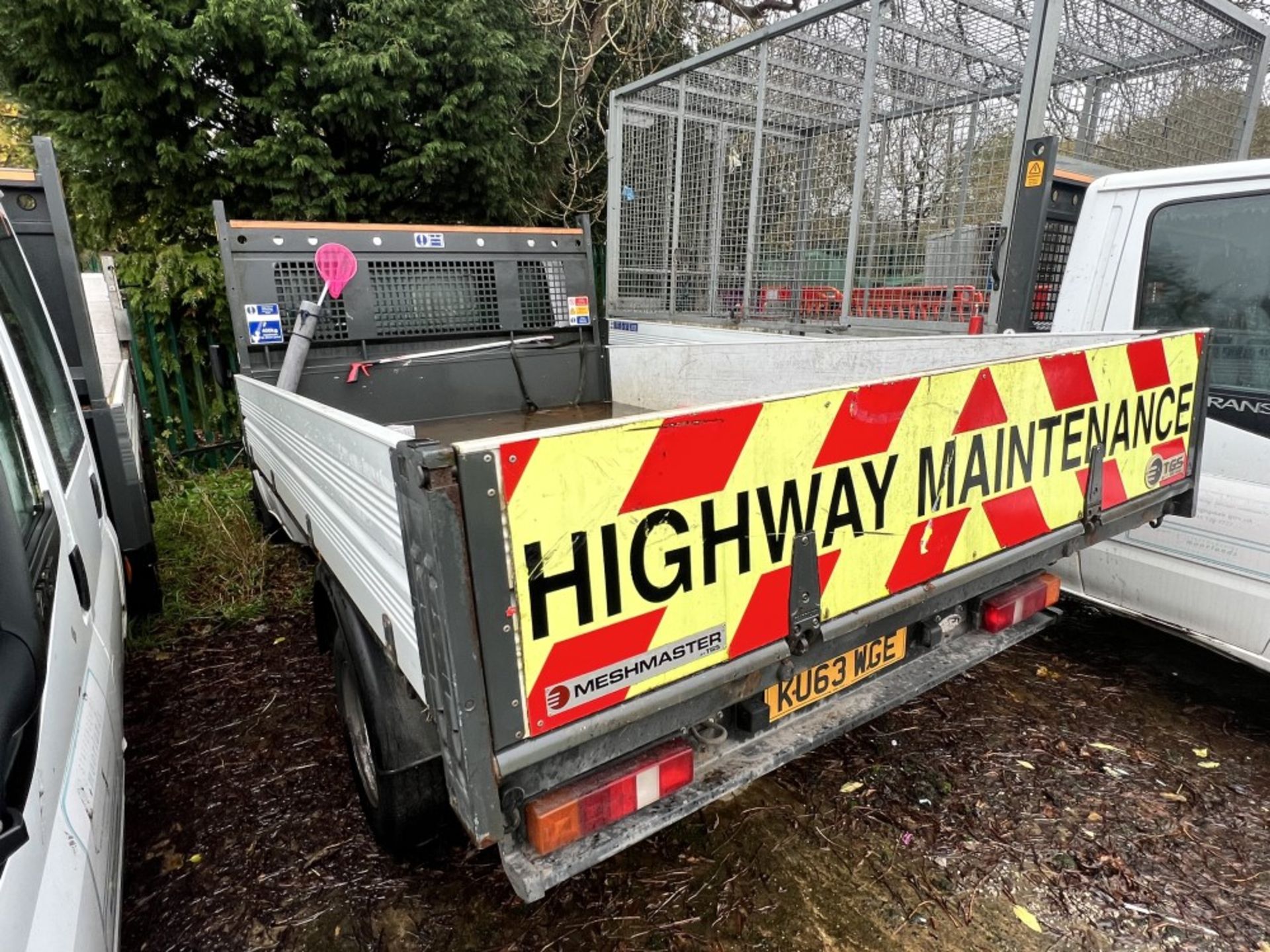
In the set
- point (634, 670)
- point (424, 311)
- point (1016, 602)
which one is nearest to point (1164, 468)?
point (1016, 602)

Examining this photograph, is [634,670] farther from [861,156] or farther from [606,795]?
[861,156]

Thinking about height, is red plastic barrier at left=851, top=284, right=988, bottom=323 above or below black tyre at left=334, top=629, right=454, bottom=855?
above

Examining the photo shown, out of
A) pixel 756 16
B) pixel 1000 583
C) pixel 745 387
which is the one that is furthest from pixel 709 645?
pixel 756 16

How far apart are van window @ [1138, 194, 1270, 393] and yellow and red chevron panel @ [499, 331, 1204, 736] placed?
0.74 meters

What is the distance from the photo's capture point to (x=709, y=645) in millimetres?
1571

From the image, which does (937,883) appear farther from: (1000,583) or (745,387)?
(745,387)

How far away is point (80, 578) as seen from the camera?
194cm

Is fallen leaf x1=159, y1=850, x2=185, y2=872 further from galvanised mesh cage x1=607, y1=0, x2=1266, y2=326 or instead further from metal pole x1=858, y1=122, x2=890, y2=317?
metal pole x1=858, y1=122, x2=890, y2=317

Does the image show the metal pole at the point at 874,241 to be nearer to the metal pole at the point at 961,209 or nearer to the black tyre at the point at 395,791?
the metal pole at the point at 961,209

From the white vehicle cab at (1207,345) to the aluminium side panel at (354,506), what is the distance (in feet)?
9.05

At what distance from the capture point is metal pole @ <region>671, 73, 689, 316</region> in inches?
243

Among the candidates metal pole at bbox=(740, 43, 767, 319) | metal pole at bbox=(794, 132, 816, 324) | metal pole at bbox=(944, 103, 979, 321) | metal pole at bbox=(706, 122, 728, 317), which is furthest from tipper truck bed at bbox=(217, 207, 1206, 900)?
metal pole at bbox=(706, 122, 728, 317)

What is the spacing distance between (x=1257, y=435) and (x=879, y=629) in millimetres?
1895

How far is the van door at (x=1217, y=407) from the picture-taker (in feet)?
8.70
